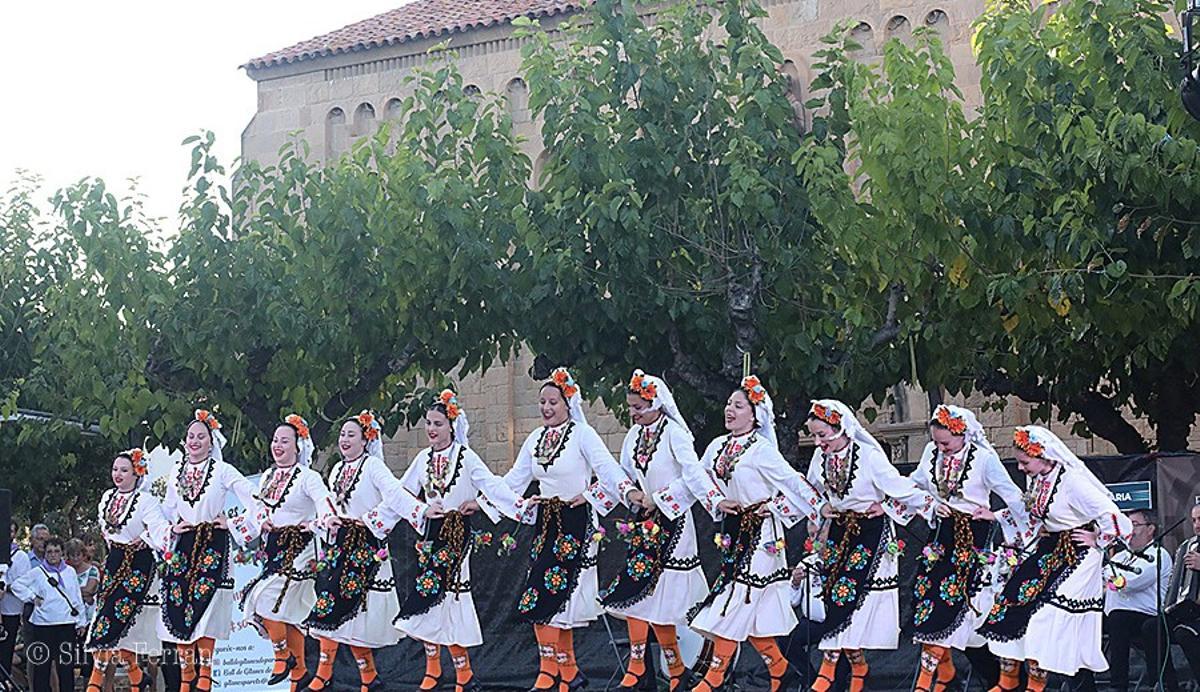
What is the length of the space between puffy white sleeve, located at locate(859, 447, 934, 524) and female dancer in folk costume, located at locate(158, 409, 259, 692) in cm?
428

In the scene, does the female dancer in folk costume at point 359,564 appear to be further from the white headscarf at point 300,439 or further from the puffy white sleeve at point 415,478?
the white headscarf at point 300,439

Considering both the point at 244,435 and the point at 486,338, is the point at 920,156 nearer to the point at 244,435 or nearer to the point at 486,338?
the point at 486,338

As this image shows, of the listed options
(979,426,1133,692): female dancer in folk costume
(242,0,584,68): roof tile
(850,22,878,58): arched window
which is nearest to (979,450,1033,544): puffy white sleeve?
(979,426,1133,692): female dancer in folk costume

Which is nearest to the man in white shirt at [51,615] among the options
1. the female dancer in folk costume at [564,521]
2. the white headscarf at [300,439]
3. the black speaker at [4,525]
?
the black speaker at [4,525]

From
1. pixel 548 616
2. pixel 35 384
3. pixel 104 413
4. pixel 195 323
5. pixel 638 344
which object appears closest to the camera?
pixel 548 616

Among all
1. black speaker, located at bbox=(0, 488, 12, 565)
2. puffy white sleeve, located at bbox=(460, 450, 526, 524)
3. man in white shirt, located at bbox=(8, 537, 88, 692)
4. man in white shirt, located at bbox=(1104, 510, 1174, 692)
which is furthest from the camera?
man in white shirt, located at bbox=(8, 537, 88, 692)

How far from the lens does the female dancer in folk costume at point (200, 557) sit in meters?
11.9

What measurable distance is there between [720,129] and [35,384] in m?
9.11

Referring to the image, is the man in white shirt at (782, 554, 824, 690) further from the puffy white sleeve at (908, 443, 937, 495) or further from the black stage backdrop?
the puffy white sleeve at (908, 443, 937, 495)

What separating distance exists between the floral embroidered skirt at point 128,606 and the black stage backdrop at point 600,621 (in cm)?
182

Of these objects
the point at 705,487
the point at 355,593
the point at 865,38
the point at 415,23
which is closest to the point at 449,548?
the point at 355,593

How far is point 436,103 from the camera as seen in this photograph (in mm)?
15844

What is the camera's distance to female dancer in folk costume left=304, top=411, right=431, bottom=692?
1155 centimetres

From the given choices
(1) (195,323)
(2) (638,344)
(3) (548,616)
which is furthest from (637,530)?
(1) (195,323)
